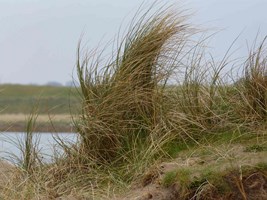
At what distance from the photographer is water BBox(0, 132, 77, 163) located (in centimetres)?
786

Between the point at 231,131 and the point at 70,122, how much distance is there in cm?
168

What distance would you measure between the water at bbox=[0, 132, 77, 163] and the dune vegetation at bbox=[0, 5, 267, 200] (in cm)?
7

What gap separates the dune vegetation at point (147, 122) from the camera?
22.8ft

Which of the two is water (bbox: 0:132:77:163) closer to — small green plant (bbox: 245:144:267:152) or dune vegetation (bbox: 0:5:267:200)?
dune vegetation (bbox: 0:5:267:200)

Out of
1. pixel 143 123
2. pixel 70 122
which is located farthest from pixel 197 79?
pixel 70 122

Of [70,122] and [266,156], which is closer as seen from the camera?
[266,156]

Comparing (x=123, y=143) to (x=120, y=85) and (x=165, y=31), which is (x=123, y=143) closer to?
(x=120, y=85)

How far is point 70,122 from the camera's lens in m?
7.90

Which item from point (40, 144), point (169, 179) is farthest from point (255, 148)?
point (40, 144)

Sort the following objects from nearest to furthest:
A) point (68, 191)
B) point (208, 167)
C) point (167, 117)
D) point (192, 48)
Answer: point (208, 167)
point (68, 191)
point (167, 117)
point (192, 48)

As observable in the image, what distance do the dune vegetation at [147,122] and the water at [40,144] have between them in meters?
0.07

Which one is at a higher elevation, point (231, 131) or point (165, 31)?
point (165, 31)

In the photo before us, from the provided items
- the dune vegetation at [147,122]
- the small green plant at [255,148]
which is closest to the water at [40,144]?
the dune vegetation at [147,122]

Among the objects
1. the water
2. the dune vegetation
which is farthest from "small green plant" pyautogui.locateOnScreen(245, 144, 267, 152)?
the water
